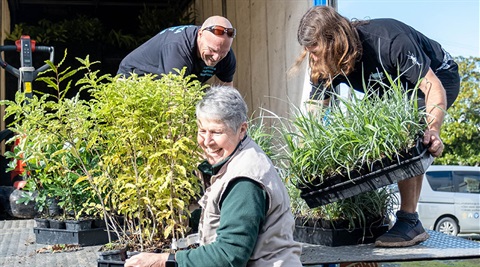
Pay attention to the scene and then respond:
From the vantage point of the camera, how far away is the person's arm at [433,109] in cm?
253

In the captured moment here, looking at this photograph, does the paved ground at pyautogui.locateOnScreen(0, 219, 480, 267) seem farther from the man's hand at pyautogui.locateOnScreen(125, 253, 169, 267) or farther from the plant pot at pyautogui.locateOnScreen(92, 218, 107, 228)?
the man's hand at pyautogui.locateOnScreen(125, 253, 169, 267)

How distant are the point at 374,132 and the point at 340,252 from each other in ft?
Answer: 1.67

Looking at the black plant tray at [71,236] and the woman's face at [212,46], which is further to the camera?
the woman's face at [212,46]

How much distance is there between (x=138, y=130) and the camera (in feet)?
7.30

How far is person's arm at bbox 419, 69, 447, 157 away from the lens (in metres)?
2.53

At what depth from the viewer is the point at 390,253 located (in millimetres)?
2529

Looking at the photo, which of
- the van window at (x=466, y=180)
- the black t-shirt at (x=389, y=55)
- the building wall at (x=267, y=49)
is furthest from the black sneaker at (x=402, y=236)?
the van window at (x=466, y=180)

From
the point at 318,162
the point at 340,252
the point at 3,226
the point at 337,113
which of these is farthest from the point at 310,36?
the point at 3,226

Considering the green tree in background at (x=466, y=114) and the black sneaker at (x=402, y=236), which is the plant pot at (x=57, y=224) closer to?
the black sneaker at (x=402, y=236)

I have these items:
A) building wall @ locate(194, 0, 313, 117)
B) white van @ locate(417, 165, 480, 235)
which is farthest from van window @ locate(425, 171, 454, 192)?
building wall @ locate(194, 0, 313, 117)

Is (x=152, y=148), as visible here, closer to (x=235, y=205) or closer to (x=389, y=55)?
(x=235, y=205)

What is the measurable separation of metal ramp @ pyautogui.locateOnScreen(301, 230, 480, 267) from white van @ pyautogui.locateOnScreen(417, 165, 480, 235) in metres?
9.43

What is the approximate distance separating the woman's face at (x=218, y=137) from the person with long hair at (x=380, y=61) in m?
1.08

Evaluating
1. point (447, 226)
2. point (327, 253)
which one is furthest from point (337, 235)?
point (447, 226)
